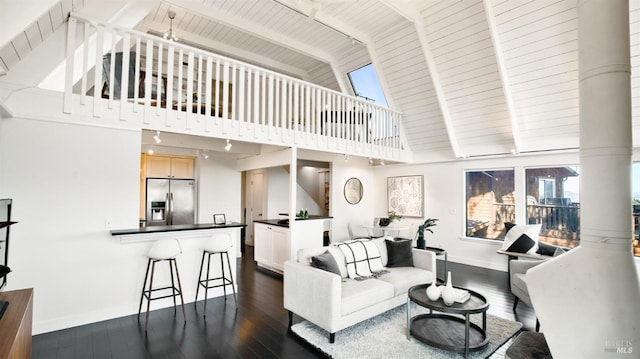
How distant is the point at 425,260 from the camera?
165 inches

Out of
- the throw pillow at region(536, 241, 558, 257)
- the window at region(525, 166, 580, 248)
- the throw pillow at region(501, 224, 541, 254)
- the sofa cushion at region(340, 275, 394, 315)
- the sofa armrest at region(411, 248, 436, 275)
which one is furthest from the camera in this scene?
the window at region(525, 166, 580, 248)

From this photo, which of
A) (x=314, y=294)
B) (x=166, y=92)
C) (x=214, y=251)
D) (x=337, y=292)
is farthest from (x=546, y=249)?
(x=166, y=92)

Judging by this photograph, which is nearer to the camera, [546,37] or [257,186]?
[546,37]

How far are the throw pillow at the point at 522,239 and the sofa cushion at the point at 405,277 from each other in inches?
77.6

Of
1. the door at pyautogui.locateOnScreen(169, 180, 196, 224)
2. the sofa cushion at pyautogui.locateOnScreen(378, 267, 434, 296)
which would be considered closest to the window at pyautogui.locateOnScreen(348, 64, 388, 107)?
the sofa cushion at pyautogui.locateOnScreen(378, 267, 434, 296)

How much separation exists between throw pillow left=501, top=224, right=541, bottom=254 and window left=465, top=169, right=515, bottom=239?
706mm

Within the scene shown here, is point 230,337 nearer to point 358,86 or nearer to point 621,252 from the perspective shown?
point 621,252

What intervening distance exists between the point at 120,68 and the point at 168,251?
7.44ft

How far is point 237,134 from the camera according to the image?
427cm

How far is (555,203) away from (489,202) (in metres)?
1.09

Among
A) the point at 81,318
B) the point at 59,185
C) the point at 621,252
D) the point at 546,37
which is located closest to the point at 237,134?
the point at 59,185

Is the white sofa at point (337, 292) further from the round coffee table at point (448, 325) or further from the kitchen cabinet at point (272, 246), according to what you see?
the kitchen cabinet at point (272, 246)

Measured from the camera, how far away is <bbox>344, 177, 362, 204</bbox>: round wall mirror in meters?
7.64

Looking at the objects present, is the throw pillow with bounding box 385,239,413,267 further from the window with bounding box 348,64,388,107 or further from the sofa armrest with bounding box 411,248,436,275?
the window with bounding box 348,64,388,107
